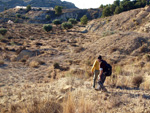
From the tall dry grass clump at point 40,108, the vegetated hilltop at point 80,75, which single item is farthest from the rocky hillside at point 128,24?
the tall dry grass clump at point 40,108

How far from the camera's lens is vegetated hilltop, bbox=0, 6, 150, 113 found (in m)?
3.50

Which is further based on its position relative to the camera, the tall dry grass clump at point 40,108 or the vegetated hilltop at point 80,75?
the vegetated hilltop at point 80,75

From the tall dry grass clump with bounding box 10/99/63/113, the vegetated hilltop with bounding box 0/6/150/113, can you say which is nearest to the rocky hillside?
the vegetated hilltop with bounding box 0/6/150/113

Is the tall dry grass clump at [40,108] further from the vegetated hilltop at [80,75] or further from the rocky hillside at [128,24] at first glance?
the rocky hillside at [128,24]

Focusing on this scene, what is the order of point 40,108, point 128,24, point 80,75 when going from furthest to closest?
1. point 128,24
2. point 80,75
3. point 40,108

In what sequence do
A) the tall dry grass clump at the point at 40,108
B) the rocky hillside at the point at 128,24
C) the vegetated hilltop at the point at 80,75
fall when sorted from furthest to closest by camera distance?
the rocky hillside at the point at 128,24
the vegetated hilltop at the point at 80,75
the tall dry grass clump at the point at 40,108

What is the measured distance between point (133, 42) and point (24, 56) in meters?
12.9

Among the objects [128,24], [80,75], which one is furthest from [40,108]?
[128,24]

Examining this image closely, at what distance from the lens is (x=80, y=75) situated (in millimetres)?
7898

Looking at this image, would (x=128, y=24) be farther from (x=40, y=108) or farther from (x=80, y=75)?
(x=40, y=108)

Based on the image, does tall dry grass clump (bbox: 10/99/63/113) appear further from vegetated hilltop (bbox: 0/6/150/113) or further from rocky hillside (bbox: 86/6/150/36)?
rocky hillside (bbox: 86/6/150/36)

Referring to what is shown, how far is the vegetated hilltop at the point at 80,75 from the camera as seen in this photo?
11.5 feet

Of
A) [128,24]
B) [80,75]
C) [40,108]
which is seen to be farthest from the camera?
[128,24]

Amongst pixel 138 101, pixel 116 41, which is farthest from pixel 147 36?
pixel 138 101
